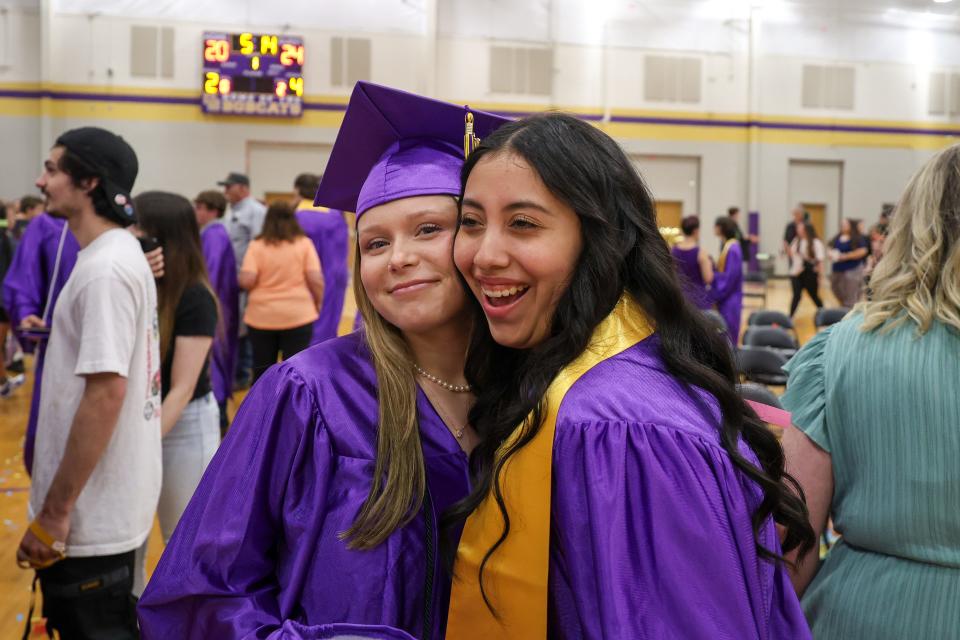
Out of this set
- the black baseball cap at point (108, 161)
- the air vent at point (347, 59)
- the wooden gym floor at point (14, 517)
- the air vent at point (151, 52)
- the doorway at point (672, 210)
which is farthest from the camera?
the doorway at point (672, 210)

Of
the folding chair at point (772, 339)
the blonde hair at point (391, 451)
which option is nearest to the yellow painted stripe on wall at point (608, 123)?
the folding chair at point (772, 339)

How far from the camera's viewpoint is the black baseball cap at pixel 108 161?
8.40ft

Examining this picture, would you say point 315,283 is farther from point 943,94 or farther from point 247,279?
point 943,94

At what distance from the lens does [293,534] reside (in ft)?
4.59

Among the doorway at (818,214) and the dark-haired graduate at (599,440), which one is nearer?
the dark-haired graduate at (599,440)

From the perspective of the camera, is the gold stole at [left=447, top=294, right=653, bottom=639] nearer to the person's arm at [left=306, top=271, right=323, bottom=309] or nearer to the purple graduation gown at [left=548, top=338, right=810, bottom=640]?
the purple graduation gown at [left=548, top=338, right=810, bottom=640]

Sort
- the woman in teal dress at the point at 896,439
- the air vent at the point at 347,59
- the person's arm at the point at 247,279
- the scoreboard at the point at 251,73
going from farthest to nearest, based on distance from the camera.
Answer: the air vent at the point at 347,59, the scoreboard at the point at 251,73, the person's arm at the point at 247,279, the woman in teal dress at the point at 896,439

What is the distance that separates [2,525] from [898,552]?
462cm

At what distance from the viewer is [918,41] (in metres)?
19.9

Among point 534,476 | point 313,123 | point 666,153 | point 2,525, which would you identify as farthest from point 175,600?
point 666,153

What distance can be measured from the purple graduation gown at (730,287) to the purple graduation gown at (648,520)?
839 centimetres

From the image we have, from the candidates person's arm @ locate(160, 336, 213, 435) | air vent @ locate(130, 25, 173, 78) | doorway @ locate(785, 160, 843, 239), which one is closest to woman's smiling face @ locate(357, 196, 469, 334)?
person's arm @ locate(160, 336, 213, 435)

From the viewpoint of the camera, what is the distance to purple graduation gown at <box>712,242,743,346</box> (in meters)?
9.39

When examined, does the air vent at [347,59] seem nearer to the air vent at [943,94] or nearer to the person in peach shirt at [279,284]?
the person in peach shirt at [279,284]
